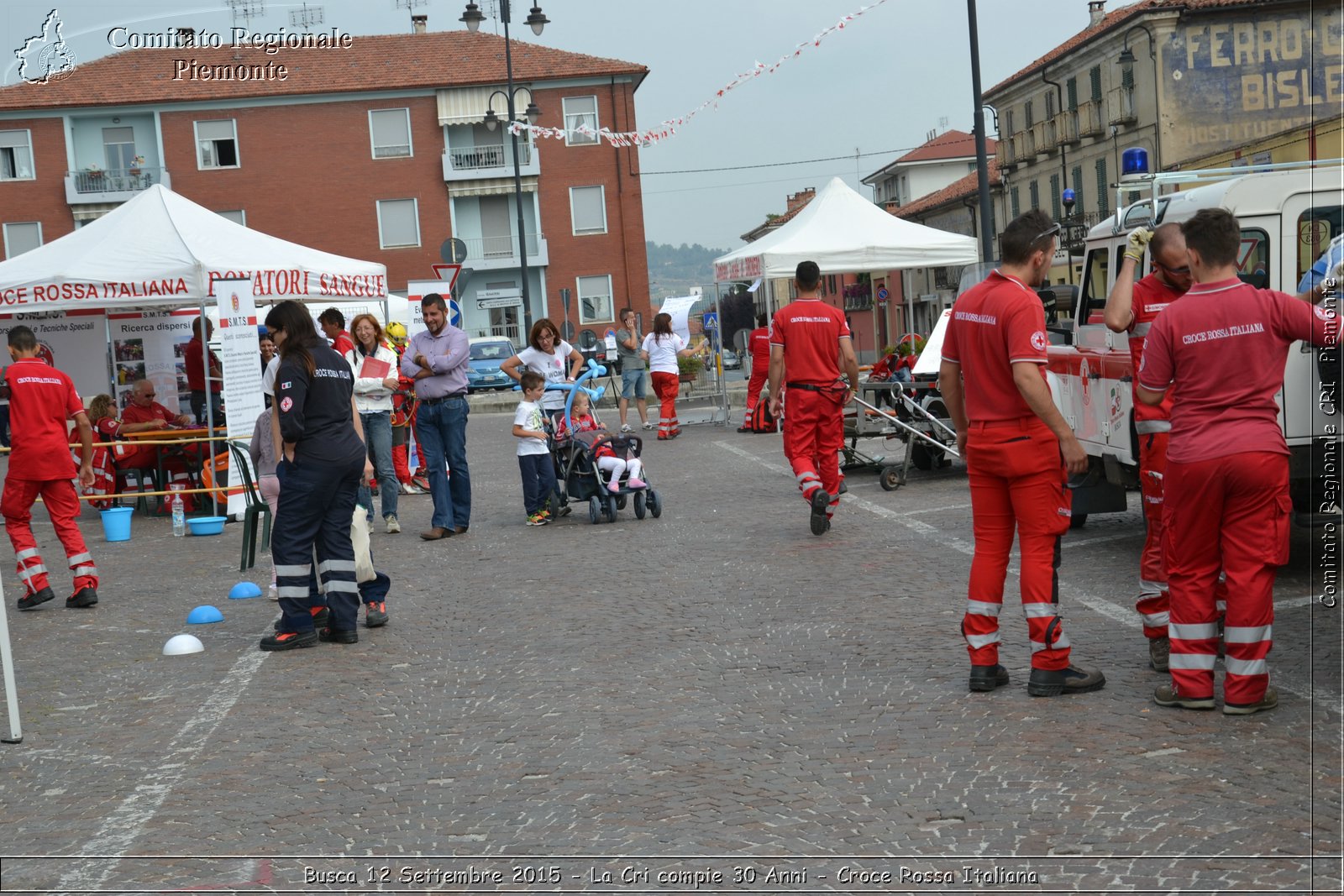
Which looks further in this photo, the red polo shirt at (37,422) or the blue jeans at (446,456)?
the blue jeans at (446,456)

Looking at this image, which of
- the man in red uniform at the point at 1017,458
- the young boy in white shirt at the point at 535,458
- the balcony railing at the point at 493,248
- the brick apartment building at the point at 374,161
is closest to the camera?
the man in red uniform at the point at 1017,458

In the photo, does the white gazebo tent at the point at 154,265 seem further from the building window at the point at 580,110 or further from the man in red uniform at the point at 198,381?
the building window at the point at 580,110

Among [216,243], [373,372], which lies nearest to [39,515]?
[216,243]

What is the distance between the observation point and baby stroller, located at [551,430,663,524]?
12828 mm

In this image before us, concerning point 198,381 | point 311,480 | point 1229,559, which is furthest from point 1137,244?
point 198,381

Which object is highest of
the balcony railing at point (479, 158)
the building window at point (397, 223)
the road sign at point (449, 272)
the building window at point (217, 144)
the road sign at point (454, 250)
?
the building window at point (217, 144)

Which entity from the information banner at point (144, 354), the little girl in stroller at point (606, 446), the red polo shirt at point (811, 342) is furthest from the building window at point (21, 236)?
the red polo shirt at point (811, 342)

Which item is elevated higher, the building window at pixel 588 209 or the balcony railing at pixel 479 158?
the balcony railing at pixel 479 158

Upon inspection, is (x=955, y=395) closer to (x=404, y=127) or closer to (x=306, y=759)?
(x=306, y=759)

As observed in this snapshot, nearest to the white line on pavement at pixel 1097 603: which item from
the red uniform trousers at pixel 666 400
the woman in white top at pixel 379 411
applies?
the woman in white top at pixel 379 411

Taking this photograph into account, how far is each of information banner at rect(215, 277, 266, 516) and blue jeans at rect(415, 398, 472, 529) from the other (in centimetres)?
282

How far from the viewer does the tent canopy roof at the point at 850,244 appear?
2192 centimetres

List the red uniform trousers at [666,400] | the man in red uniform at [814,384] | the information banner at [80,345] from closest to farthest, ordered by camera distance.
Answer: the man in red uniform at [814,384], the information banner at [80,345], the red uniform trousers at [666,400]

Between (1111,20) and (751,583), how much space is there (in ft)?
162
